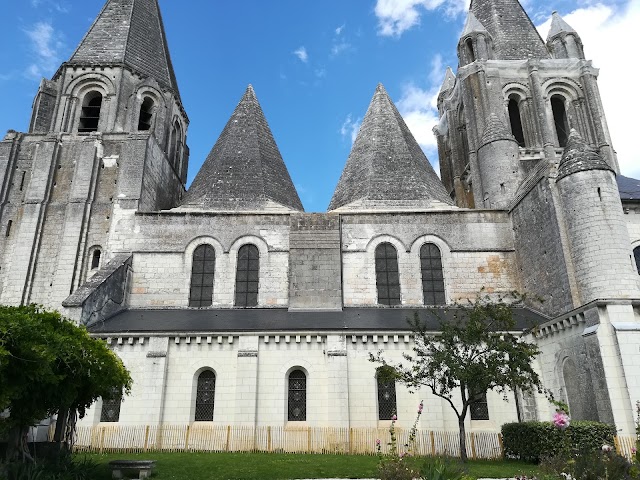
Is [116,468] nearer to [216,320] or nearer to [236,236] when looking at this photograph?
[216,320]

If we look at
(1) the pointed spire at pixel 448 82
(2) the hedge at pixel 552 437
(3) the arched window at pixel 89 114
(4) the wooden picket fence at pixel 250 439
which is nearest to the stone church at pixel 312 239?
(3) the arched window at pixel 89 114

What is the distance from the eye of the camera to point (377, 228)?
21547 mm

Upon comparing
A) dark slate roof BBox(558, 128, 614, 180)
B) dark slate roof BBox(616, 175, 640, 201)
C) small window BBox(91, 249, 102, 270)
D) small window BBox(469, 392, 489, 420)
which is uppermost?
dark slate roof BBox(616, 175, 640, 201)

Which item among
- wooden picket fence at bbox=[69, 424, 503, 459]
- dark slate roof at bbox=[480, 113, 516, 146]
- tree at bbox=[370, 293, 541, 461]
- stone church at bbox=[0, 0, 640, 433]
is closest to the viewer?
tree at bbox=[370, 293, 541, 461]

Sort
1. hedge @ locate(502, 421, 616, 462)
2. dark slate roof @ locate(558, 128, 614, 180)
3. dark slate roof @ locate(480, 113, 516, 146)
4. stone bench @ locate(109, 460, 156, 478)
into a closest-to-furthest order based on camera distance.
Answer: stone bench @ locate(109, 460, 156, 478) → hedge @ locate(502, 421, 616, 462) → dark slate roof @ locate(558, 128, 614, 180) → dark slate roof @ locate(480, 113, 516, 146)

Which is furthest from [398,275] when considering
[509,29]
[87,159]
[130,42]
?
[509,29]

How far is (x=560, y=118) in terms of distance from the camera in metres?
30.7

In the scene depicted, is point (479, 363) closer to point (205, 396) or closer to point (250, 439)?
point (250, 439)

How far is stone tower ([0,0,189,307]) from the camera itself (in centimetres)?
2122

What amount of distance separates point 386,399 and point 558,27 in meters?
27.1

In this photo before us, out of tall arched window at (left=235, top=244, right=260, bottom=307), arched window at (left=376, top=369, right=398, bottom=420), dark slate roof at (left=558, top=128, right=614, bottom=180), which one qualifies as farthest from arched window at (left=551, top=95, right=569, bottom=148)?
arched window at (left=376, top=369, right=398, bottom=420)

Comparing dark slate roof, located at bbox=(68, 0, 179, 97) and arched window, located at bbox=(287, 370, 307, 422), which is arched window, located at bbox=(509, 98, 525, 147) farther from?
arched window, located at bbox=(287, 370, 307, 422)

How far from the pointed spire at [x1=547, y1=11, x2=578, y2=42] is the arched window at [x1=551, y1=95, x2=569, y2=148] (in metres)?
4.58

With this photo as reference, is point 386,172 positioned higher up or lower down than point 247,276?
higher up
